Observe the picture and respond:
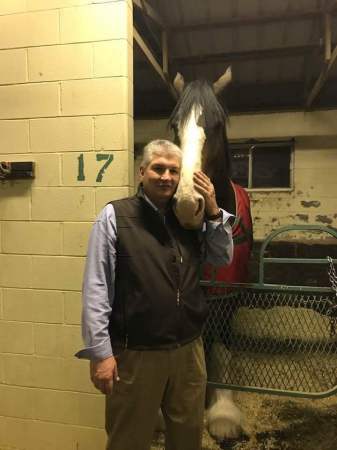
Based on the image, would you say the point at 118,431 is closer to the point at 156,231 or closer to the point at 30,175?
the point at 156,231

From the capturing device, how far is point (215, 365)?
2.17m

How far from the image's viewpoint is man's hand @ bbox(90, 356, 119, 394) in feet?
3.97

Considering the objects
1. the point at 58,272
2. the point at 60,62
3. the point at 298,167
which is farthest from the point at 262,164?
the point at 58,272

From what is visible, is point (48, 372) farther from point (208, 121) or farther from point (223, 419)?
point (208, 121)

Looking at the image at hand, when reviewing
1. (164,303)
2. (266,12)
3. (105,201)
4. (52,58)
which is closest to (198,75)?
(266,12)

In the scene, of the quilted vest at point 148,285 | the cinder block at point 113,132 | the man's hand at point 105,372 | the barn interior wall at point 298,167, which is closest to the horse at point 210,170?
the quilted vest at point 148,285

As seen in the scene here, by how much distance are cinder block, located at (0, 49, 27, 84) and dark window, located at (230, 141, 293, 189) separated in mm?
3028

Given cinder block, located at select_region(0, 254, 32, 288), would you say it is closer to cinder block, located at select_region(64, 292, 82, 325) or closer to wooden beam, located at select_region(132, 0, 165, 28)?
cinder block, located at select_region(64, 292, 82, 325)

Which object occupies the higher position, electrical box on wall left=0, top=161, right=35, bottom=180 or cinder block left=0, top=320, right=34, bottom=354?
electrical box on wall left=0, top=161, right=35, bottom=180

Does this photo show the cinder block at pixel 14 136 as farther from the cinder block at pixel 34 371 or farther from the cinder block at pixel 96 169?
the cinder block at pixel 34 371

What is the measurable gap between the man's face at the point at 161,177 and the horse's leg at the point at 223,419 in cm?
132

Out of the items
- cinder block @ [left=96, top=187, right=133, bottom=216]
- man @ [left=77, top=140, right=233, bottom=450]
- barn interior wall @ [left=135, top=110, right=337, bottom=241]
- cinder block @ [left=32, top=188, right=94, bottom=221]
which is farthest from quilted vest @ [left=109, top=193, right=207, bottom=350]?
barn interior wall @ [left=135, top=110, right=337, bottom=241]

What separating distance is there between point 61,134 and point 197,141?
0.67 meters

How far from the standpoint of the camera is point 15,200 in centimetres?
186
